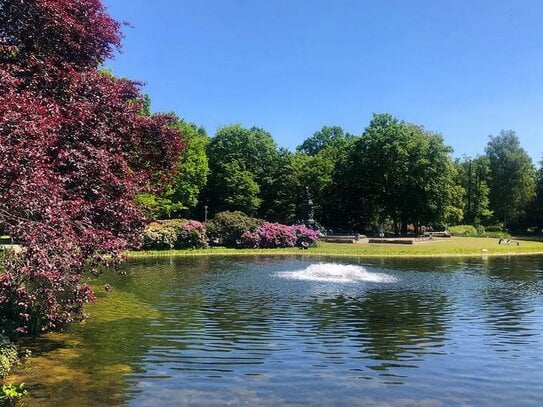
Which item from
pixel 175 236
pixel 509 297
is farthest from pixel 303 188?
pixel 509 297

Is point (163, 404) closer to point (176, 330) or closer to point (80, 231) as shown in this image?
point (80, 231)

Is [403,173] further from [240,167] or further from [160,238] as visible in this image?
[160,238]

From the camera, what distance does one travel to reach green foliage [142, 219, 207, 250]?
1524 inches

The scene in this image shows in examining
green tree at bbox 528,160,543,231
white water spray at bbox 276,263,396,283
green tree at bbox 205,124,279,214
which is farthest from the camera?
green tree at bbox 528,160,543,231

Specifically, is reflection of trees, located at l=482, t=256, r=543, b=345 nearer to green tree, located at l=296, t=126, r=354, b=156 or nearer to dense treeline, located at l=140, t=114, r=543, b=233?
dense treeline, located at l=140, t=114, r=543, b=233

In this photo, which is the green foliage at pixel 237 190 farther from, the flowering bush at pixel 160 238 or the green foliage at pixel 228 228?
the flowering bush at pixel 160 238

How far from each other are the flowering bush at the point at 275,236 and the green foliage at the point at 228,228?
994mm

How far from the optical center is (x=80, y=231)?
957 centimetres

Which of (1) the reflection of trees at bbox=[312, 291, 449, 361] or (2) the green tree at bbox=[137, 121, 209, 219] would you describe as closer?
(1) the reflection of trees at bbox=[312, 291, 449, 361]

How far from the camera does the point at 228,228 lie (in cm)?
4303

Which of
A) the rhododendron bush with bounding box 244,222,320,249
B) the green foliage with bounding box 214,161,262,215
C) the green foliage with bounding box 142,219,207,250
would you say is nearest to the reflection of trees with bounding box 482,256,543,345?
the rhododendron bush with bounding box 244,222,320,249

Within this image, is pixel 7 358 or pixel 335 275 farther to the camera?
pixel 335 275

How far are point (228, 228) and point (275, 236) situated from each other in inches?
160

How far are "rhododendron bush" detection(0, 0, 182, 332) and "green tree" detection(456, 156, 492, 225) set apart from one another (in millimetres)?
76611
